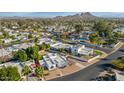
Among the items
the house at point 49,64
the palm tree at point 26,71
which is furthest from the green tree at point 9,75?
the house at point 49,64

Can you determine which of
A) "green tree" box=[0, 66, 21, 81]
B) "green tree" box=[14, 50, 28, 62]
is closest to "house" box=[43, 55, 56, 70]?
"green tree" box=[14, 50, 28, 62]

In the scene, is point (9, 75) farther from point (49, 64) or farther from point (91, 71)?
point (91, 71)

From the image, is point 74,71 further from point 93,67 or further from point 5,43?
point 5,43

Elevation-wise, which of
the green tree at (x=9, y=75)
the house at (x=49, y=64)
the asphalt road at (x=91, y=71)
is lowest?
the asphalt road at (x=91, y=71)

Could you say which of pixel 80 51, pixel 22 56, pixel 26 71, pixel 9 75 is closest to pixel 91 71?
pixel 80 51

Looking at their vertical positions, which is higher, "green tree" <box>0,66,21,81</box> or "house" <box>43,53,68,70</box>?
"green tree" <box>0,66,21,81</box>

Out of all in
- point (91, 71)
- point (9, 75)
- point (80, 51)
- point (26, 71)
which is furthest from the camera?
point (80, 51)

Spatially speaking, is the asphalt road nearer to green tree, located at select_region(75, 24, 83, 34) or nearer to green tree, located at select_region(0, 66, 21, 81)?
green tree, located at select_region(0, 66, 21, 81)

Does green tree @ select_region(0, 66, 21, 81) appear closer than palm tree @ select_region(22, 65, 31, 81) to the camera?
Yes

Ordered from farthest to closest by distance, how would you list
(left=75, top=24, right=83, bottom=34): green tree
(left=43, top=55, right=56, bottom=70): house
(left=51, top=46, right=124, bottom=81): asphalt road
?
(left=75, top=24, right=83, bottom=34): green tree, (left=43, top=55, right=56, bottom=70): house, (left=51, top=46, right=124, bottom=81): asphalt road

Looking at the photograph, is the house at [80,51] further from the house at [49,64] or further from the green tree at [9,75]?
the green tree at [9,75]
